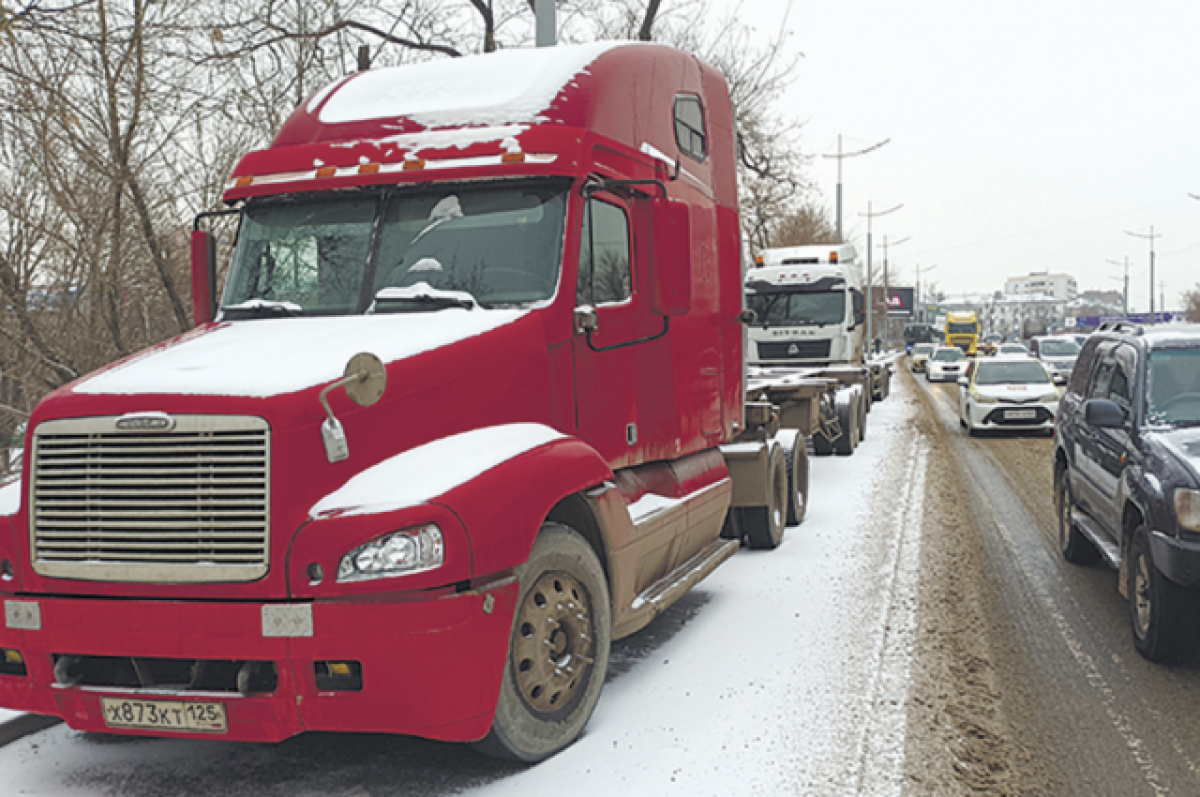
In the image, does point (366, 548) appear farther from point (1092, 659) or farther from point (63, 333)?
point (63, 333)

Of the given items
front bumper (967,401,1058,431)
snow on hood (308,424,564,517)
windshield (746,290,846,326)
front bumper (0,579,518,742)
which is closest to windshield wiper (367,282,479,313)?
snow on hood (308,424,564,517)

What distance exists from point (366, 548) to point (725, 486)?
4.10 metres

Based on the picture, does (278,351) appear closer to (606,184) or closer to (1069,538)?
(606,184)

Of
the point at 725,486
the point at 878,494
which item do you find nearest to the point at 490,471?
the point at 725,486

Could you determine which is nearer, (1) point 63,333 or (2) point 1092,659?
(2) point 1092,659

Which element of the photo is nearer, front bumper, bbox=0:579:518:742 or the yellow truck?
front bumper, bbox=0:579:518:742

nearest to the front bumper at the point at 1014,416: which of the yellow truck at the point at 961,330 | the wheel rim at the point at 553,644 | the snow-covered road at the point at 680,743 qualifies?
the snow-covered road at the point at 680,743

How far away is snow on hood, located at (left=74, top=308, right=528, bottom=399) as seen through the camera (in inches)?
166

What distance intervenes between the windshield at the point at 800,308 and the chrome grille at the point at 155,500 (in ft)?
55.0

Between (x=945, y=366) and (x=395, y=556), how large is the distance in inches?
1589

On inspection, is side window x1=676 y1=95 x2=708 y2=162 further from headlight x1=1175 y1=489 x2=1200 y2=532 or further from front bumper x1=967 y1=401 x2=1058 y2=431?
front bumper x1=967 y1=401 x2=1058 y2=431

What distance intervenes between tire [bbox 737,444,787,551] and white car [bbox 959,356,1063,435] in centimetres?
1155

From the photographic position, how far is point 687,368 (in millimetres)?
7004

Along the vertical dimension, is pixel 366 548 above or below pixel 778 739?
above
